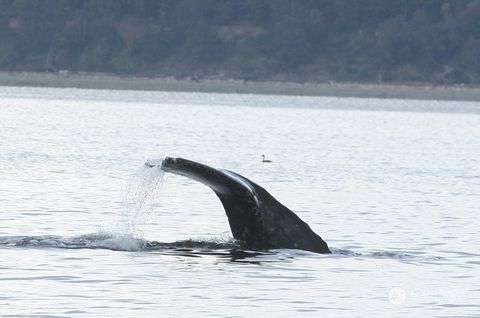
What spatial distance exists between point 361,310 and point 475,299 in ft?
6.87

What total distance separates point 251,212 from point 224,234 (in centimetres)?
608

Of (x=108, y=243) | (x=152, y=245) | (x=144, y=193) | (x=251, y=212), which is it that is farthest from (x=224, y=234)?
(x=251, y=212)

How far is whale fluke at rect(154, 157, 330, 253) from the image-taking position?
2161cm

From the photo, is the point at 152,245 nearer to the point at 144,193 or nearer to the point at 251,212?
the point at 144,193

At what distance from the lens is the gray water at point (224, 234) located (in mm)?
21344

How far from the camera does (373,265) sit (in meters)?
25.6

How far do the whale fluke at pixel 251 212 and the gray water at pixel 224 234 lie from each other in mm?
290

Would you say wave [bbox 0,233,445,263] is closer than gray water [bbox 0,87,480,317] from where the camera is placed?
No

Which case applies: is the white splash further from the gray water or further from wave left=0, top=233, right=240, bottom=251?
wave left=0, top=233, right=240, bottom=251

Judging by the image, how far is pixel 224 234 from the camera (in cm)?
2892

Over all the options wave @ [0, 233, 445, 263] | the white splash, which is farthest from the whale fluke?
wave @ [0, 233, 445, 263]

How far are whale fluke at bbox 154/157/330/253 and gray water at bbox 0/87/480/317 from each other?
29 centimetres

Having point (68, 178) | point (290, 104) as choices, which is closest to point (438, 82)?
point (290, 104)

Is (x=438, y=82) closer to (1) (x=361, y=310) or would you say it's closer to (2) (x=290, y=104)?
(2) (x=290, y=104)
